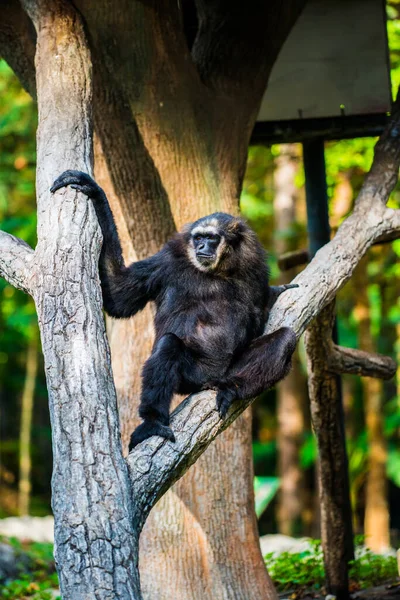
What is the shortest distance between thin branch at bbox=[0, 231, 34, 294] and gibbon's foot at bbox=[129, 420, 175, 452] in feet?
3.34

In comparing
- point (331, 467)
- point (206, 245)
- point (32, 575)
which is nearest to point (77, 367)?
point (206, 245)

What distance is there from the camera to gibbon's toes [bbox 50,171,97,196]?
177 inches

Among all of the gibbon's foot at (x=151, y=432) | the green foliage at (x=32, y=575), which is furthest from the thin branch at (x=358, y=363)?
the green foliage at (x=32, y=575)

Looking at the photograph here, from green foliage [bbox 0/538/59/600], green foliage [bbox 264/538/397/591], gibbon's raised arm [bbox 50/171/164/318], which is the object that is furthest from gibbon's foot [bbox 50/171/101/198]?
green foliage [bbox 264/538/397/591]

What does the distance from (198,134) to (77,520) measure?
4.10m

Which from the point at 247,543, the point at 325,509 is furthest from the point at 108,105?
the point at 325,509

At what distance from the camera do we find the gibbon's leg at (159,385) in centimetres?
415

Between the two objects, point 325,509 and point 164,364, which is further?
point 325,509

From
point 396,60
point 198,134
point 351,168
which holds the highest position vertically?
point 396,60

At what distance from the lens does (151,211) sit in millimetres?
6363

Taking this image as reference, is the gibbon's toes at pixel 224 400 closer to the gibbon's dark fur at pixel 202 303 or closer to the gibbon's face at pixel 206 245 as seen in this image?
the gibbon's dark fur at pixel 202 303

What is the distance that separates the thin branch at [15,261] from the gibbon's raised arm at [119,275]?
51cm

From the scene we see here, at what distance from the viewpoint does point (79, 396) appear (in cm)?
359

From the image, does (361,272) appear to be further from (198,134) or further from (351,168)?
(198,134)
